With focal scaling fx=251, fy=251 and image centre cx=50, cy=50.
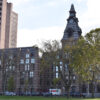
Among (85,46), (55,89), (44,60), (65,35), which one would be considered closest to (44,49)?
(44,60)

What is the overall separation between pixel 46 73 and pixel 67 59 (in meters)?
41.3

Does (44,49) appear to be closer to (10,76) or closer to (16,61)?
(16,61)

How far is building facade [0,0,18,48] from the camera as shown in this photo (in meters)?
136

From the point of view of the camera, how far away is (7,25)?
150125 mm

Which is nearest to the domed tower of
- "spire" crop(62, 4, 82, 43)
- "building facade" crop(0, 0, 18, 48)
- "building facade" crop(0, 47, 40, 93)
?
"spire" crop(62, 4, 82, 43)

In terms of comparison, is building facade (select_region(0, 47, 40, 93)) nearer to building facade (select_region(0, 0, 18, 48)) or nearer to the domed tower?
the domed tower

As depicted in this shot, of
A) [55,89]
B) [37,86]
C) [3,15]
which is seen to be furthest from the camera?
[3,15]

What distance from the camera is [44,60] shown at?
5975 cm

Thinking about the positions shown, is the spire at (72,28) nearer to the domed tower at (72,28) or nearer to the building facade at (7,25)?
the domed tower at (72,28)

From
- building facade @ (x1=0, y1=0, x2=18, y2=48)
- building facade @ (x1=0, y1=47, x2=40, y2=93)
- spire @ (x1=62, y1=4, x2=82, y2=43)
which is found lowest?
building facade @ (x1=0, y1=47, x2=40, y2=93)

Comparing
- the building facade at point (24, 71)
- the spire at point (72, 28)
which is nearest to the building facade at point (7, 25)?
the building facade at point (24, 71)

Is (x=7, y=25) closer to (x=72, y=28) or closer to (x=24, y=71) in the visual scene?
(x=24, y=71)

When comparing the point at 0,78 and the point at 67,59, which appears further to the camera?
the point at 0,78

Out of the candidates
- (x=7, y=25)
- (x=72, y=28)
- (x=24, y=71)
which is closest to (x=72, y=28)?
(x=72, y=28)
